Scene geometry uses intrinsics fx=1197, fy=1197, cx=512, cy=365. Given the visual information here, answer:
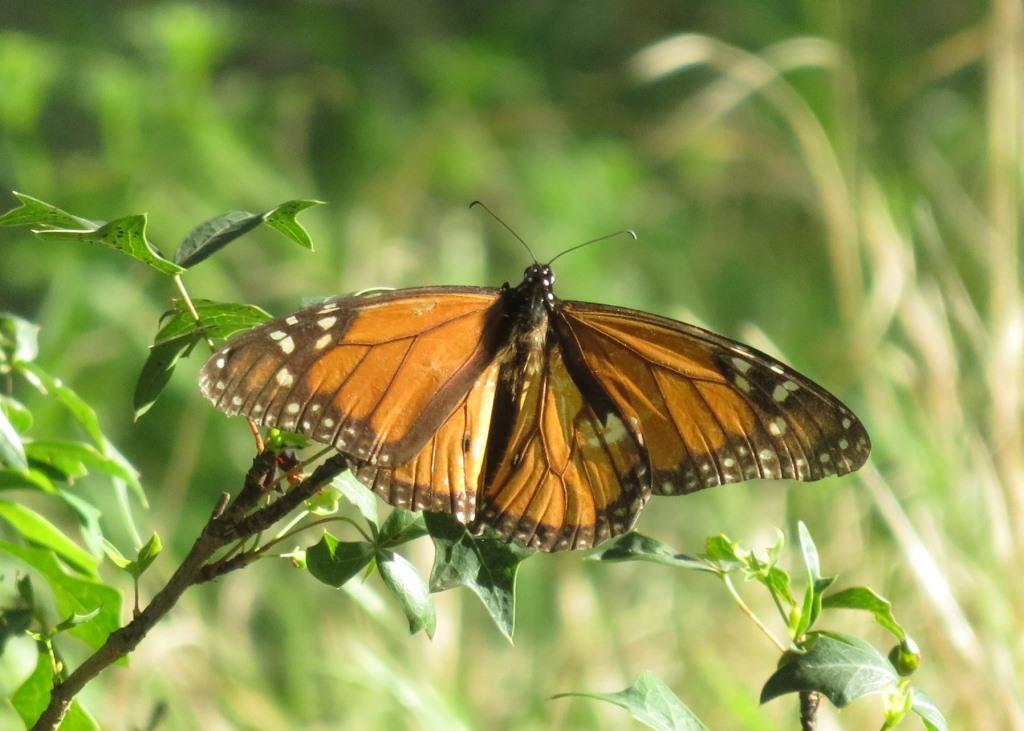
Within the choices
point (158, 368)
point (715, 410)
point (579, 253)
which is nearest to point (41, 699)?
point (158, 368)

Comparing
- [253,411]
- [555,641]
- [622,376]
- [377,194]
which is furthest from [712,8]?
[253,411]

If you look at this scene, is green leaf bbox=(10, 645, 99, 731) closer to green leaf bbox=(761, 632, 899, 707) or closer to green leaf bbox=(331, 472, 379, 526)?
green leaf bbox=(331, 472, 379, 526)

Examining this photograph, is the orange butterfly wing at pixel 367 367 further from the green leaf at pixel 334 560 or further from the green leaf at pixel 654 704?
the green leaf at pixel 654 704

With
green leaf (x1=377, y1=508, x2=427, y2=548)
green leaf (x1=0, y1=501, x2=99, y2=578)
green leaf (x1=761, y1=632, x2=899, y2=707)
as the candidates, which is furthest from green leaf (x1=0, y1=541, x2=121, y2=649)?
green leaf (x1=761, y1=632, x2=899, y2=707)

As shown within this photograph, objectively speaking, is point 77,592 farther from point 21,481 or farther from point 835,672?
point 835,672

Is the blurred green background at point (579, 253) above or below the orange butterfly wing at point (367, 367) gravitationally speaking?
above

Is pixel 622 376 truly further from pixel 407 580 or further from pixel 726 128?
pixel 726 128

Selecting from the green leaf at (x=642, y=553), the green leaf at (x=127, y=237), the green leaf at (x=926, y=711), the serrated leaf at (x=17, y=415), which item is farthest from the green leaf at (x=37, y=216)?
the green leaf at (x=926, y=711)
